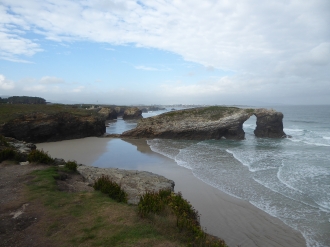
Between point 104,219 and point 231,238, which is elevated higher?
point 104,219

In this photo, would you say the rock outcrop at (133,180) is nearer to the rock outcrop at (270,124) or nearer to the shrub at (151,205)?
the shrub at (151,205)

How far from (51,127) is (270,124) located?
101 feet

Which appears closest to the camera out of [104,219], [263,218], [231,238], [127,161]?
[104,219]

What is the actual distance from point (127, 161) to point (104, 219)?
13.8 metres

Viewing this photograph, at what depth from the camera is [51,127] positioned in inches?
1195

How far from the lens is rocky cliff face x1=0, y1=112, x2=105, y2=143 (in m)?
27.9

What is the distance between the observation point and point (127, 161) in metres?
19.9

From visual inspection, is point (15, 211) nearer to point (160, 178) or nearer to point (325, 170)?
point (160, 178)

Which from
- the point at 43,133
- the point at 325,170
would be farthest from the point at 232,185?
the point at 43,133

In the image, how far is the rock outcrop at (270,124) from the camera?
117ft

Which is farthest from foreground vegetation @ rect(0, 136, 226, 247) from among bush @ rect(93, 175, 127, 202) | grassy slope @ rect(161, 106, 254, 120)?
grassy slope @ rect(161, 106, 254, 120)

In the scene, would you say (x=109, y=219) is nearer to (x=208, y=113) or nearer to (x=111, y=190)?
(x=111, y=190)

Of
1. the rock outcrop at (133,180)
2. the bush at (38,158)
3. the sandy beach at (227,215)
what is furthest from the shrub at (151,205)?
the bush at (38,158)

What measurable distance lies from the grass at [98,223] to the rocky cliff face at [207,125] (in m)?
27.3
